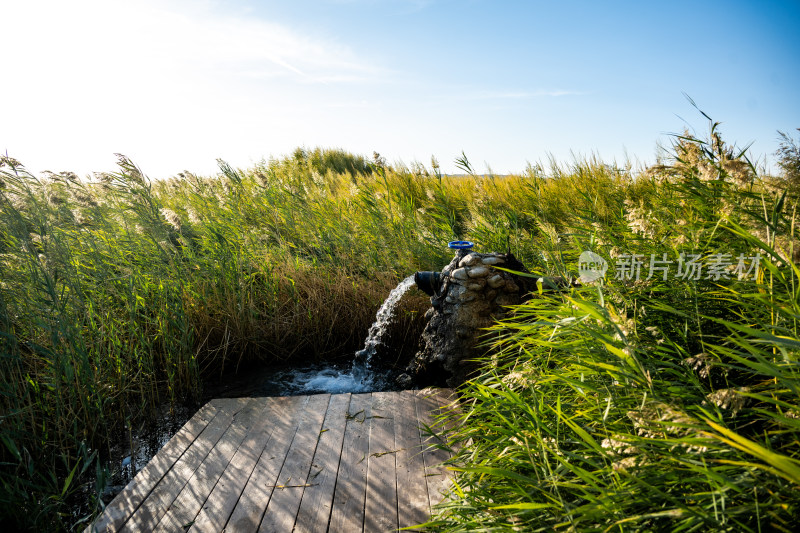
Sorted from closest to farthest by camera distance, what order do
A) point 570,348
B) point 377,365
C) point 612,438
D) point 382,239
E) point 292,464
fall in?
point 612,438 → point 570,348 → point 292,464 → point 377,365 → point 382,239

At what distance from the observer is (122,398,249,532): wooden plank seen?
2236 millimetres

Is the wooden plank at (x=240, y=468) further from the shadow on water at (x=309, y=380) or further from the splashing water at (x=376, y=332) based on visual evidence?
the splashing water at (x=376, y=332)

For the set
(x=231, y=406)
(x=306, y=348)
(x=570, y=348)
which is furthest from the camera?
(x=306, y=348)

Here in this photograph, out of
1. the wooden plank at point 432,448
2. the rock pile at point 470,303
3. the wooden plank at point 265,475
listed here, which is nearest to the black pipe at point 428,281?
the rock pile at point 470,303

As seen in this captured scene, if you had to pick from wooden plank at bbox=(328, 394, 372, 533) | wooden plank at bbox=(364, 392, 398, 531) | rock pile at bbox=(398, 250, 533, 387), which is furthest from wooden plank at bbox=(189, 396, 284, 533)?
rock pile at bbox=(398, 250, 533, 387)

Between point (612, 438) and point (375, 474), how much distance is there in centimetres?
127

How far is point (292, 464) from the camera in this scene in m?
2.62

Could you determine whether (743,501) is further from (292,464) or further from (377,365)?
(377,365)

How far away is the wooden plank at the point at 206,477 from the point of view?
2.23 metres

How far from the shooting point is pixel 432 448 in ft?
8.86

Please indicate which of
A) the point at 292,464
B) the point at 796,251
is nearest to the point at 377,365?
the point at 292,464

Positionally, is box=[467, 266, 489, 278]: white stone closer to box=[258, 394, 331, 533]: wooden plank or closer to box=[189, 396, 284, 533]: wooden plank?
box=[258, 394, 331, 533]: wooden plank

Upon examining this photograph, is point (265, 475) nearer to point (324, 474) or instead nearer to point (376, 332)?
point (324, 474)

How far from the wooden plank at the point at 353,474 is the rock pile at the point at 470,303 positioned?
642 millimetres
